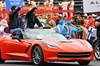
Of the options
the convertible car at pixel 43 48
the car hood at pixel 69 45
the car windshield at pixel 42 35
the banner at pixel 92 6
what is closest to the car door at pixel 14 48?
the convertible car at pixel 43 48

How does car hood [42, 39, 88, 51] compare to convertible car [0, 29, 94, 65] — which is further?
car hood [42, 39, 88, 51]

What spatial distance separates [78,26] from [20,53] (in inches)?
271

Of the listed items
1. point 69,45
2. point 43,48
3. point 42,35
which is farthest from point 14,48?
point 69,45

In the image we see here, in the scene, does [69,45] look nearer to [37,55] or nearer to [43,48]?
[43,48]

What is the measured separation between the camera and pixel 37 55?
10.5 meters

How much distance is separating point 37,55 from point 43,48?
35 cm

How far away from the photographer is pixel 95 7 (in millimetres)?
10070

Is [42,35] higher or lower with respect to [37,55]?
higher

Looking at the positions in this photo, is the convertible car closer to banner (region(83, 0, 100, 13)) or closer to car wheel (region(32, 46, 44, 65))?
car wheel (region(32, 46, 44, 65))

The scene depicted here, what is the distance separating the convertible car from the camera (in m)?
10.2

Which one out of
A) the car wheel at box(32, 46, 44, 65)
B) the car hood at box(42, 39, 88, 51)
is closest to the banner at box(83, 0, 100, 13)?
the car hood at box(42, 39, 88, 51)

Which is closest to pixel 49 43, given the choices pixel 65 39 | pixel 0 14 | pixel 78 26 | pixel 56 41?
pixel 56 41

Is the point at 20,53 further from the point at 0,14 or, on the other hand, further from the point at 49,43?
the point at 0,14

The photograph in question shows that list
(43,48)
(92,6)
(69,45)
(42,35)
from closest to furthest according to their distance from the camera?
1. (92,6)
2. (43,48)
3. (69,45)
4. (42,35)
